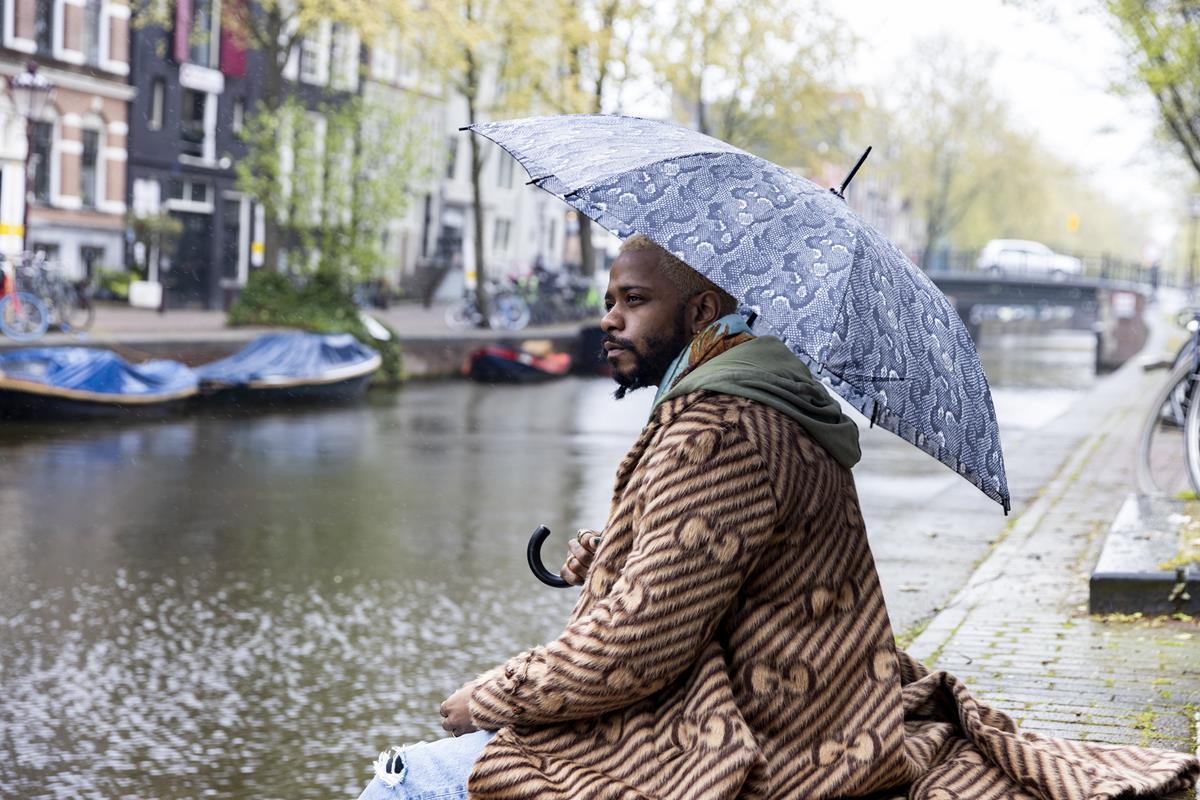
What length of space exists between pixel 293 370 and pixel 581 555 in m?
18.2

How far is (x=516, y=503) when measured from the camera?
11.5m

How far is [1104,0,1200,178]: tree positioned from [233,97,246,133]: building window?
23.7m

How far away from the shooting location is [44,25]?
101 ft

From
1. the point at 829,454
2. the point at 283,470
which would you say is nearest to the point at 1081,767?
the point at 829,454

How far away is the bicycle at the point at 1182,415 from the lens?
7152 mm

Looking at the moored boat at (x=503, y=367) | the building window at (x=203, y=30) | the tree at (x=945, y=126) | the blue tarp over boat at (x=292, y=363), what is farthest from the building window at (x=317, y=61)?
the tree at (x=945, y=126)

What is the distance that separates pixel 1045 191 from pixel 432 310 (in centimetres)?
2829

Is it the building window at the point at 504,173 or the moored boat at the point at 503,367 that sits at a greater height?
the building window at the point at 504,173

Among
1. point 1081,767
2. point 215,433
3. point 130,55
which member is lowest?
point 215,433

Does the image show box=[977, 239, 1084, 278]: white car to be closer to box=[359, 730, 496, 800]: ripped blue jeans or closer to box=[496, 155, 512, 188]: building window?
box=[496, 155, 512, 188]: building window

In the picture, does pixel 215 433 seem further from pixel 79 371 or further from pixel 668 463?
pixel 668 463

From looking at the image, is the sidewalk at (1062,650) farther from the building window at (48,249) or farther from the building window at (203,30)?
the building window at (203,30)

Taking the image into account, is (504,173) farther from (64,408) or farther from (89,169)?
(64,408)

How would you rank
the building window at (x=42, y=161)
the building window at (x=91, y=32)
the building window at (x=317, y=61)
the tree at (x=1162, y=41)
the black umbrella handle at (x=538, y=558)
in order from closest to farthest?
the black umbrella handle at (x=538, y=558) → the tree at (x=1162, y=41) → the building window at (x=42, y=161) → the building window at (x=91, y=32) → the building window at (x=317, y=61)
